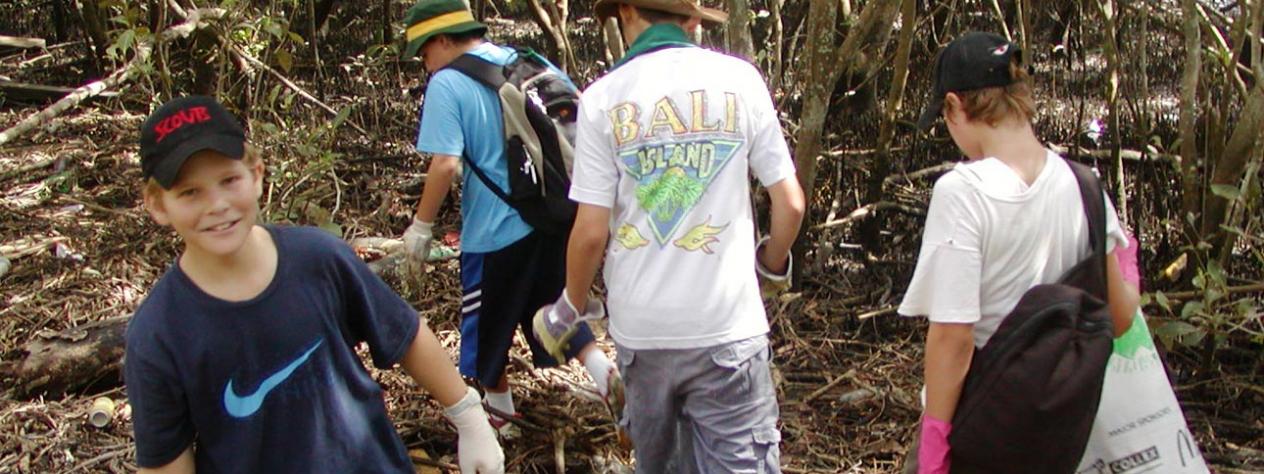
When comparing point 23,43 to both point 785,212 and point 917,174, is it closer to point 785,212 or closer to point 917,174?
point 917,174

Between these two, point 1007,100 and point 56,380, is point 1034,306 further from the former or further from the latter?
point 56,380

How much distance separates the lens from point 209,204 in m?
1.74

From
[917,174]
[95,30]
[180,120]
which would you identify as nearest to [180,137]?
[180,120]

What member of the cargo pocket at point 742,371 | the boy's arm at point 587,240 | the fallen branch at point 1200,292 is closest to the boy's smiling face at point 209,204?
the boy's arm at point 587,240

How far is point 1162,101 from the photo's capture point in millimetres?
7016

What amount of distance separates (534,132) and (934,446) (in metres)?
1.38

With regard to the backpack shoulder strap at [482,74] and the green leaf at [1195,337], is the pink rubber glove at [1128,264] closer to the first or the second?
the green leaf at [1195,337]

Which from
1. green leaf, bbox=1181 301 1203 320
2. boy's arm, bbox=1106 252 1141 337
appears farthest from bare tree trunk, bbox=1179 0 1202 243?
boy's arm, bbox=1106 252 1141 337

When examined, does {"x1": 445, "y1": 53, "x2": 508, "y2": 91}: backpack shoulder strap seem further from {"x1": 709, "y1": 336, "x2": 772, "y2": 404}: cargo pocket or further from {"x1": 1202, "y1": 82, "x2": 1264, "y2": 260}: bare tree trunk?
{"x1": 1202, "y1": 82, "x2": 1264, "y2": 260}: bare tree trunk

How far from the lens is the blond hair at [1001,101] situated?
79.1 inches

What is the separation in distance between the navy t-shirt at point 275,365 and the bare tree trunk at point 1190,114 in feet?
8.88

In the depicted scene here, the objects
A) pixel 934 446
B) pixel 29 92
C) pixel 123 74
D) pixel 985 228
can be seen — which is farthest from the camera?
pixel 29 92

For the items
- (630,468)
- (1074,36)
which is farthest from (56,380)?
(1074,36)

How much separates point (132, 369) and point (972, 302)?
128 cm
